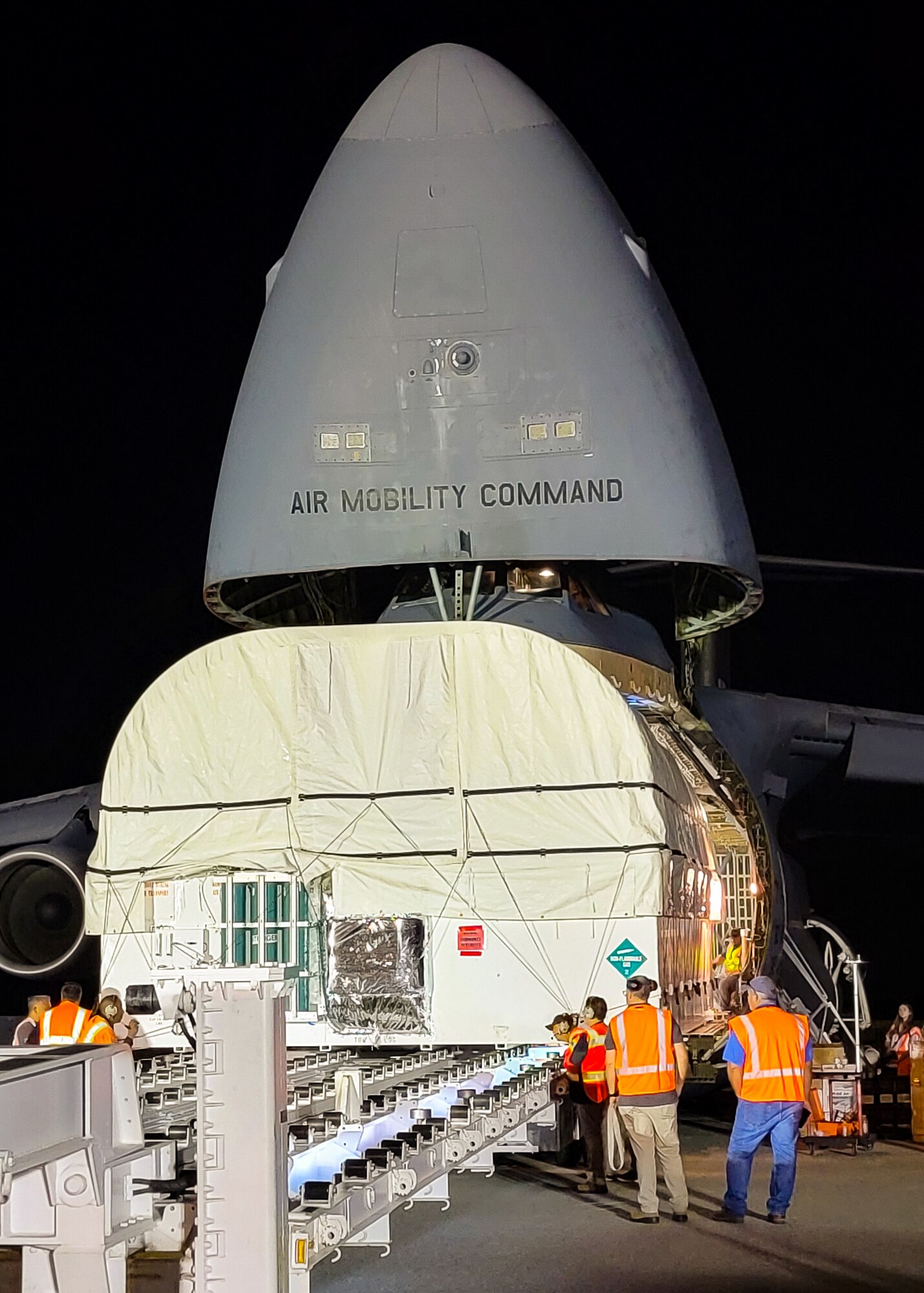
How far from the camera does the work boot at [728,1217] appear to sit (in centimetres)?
1002

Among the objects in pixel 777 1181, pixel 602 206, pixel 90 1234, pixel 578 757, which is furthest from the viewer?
pixel 602 206

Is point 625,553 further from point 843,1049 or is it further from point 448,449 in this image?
point 843,1049

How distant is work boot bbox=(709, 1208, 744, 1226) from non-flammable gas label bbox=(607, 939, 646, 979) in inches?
58.8

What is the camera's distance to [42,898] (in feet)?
54.2

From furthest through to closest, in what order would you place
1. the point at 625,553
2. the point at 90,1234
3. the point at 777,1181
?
the point at 625,553 → the point at 777,1181 → the point at 90,1234

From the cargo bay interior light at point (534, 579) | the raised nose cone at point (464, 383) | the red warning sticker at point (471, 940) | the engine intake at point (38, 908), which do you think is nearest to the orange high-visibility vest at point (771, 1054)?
the red warning sticker at point (471, 940)

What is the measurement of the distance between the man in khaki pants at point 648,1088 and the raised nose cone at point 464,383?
4238 mm

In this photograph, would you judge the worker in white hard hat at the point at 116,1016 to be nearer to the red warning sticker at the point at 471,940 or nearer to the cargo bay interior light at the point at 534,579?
the red warning sticker at the point at 471,940

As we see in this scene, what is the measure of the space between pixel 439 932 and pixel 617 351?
494 cm

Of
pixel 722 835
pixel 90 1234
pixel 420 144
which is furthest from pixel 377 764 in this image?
pixel 90 1234

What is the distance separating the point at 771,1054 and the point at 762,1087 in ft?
0.65

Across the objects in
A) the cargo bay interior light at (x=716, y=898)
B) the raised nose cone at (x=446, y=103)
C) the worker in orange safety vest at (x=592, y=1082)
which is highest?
the raised nose cone at (x=446, y=103)

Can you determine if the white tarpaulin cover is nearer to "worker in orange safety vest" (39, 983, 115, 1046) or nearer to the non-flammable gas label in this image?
the non-flammable gas label

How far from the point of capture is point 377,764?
1106 cm
